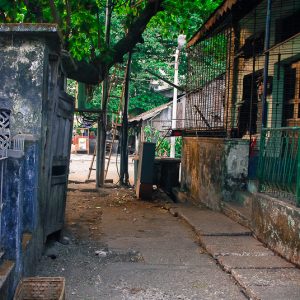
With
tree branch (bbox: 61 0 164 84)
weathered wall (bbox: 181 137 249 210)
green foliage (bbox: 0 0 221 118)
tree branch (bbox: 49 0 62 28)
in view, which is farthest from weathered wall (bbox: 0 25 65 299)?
weathered wall (bbox: 181 137 249 210)

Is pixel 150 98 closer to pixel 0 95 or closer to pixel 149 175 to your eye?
pixel 149 175

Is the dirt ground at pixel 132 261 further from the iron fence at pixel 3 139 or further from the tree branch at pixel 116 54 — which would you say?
the tree branch at pixel 116 54

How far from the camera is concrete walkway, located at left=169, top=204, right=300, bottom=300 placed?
4254 mm

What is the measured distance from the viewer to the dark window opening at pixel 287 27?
28.3 feet

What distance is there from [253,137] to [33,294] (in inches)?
230

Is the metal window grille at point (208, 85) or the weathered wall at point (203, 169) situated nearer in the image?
the weathered wall at point (203, 169)

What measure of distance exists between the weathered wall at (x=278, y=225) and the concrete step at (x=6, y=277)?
9.99 ft

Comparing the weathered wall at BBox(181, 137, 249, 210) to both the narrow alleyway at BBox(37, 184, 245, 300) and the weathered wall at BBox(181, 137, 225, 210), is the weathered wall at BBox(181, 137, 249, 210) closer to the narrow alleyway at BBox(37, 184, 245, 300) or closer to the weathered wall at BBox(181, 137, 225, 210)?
the weathered wall at BBox(181, 137, 225, 210)

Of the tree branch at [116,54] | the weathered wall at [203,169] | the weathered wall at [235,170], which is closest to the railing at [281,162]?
the weathered wall at [235,170]

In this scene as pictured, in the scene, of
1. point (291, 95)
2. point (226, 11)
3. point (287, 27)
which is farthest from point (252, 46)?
point (291, 95)

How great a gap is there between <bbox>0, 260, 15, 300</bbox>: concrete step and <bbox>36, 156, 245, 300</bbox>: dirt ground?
30.9 inches

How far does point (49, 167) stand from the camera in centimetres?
557

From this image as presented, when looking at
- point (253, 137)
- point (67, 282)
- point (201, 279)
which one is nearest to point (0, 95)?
point (67, 282)

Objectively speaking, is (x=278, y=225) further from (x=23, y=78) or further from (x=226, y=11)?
(x=226, y=11)
